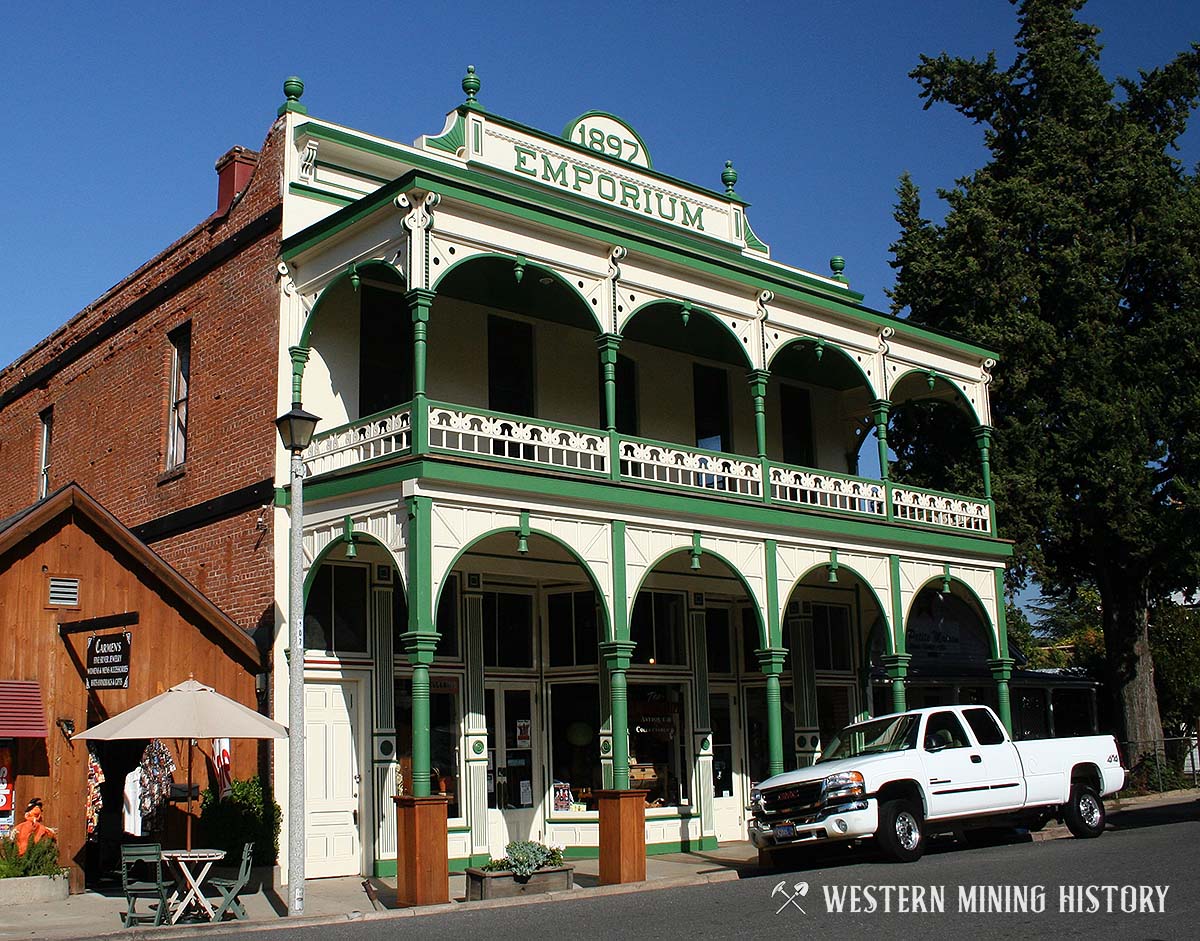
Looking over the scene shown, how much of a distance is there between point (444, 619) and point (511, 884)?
5.21 metres

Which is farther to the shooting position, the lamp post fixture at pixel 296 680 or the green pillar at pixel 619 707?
the green pillar at pixel 619 707

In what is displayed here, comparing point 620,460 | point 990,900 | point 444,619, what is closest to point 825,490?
point 620,460

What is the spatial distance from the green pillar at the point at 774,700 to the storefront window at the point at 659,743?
2.49 metres

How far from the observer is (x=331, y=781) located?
1658cm

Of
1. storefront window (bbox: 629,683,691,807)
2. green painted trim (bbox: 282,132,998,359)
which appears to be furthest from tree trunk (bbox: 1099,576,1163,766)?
storefront window (bbox: 629,683,691,807)

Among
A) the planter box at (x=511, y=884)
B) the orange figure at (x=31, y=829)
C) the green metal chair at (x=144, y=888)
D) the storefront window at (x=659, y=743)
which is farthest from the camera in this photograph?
the storefront window at (x=659, y=743)

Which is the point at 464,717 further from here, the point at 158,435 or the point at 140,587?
the point at 158,435

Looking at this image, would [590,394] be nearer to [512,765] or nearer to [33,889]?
[512,765]

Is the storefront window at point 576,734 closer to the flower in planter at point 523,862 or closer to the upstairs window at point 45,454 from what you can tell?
the flower in planter at point 523,862

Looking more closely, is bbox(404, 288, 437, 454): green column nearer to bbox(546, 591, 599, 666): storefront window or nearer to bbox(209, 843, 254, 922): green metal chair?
bbox(209, 843, 254, 922): green metal chair

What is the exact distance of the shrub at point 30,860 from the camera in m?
13.7

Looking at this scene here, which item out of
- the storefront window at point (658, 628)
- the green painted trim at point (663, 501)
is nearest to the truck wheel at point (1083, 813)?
the green painted trim at point (663, 501)

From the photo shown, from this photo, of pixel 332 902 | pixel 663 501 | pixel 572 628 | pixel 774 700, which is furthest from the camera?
pixel 572 628

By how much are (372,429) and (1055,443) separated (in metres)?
16.1
